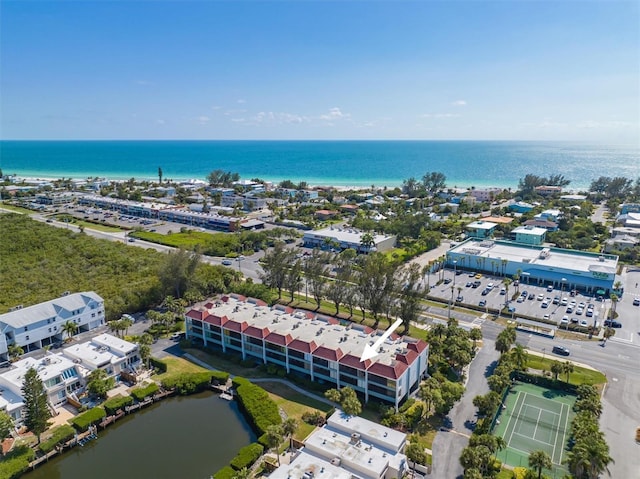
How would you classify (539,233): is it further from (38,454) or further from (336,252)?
(38,454)

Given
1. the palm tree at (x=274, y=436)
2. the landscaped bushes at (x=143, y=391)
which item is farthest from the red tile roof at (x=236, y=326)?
the palm tree at (x=274, y=436)

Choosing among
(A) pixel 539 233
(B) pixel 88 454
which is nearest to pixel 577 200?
(A) pixel 539 233

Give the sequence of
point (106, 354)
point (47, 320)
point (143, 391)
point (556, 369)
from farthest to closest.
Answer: point (47, 320) → point (106, 354) → point (556, 369) → point (143, 391)

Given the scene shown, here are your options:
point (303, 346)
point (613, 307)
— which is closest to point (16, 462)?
point (303, 346)

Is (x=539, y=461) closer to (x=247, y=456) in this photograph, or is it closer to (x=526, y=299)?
(x=247, y=456)

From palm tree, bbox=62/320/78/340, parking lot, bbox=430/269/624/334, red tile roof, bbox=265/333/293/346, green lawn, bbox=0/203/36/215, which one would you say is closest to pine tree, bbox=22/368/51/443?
palm tree, bbox=62/320/78/340

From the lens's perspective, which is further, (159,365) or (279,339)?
(159,365)
